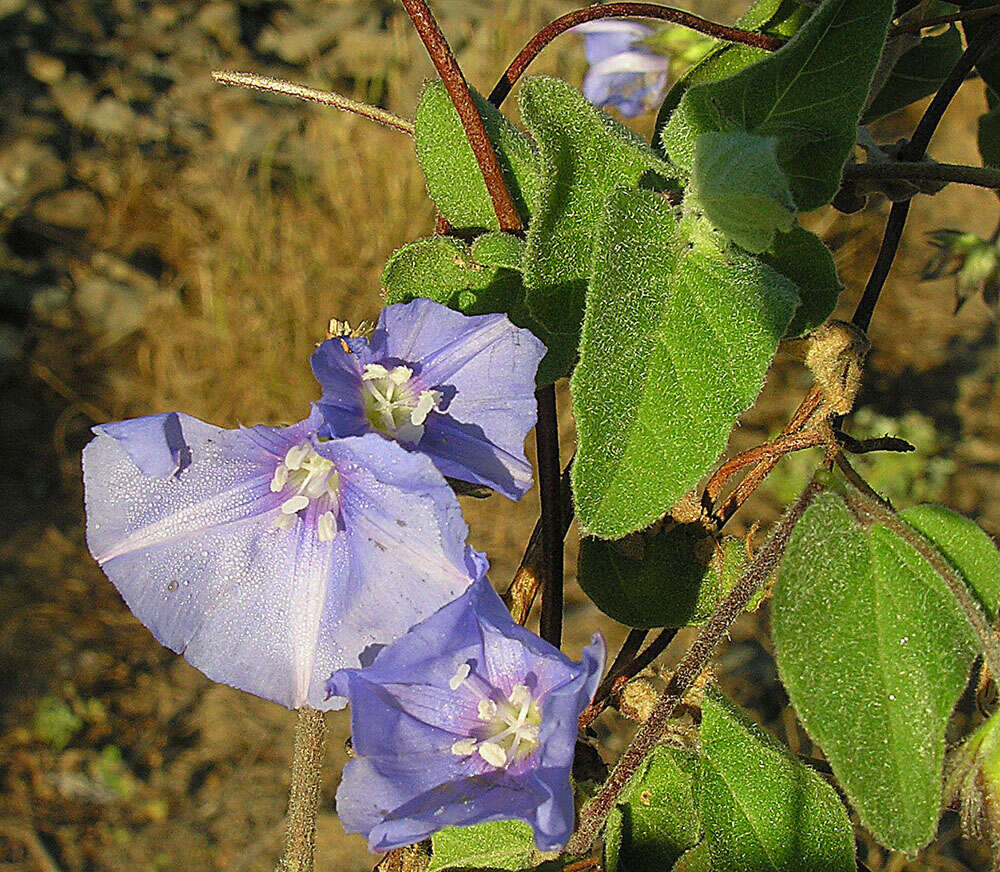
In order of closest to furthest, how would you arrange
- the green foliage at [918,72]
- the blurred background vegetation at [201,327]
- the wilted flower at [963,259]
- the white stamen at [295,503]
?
the white stamen at [295,503], the green foliage at [918,72], the wilted flower at [963,259], the blurred background vegetation at [201,327]

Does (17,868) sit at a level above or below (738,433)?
below

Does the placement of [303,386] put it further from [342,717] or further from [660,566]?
[660,566]

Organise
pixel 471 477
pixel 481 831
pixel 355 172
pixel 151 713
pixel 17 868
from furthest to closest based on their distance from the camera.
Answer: pixel 355 172
pixel 151 713
pixel 17 868
pixel 481 831
pixel 471 477

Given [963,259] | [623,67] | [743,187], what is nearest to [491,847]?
[743,187]

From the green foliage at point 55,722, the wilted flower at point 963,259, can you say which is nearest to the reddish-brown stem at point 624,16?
the wilted flower at point 963,259

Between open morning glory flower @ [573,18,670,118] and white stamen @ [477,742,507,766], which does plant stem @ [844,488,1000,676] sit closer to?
white stamen @ [477,742,507,766]

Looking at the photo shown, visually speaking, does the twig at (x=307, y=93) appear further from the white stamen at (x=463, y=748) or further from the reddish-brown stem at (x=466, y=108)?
the white stamen at (x=463, y=748)

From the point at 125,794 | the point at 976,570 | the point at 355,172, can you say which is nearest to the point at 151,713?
the point at 125,794
